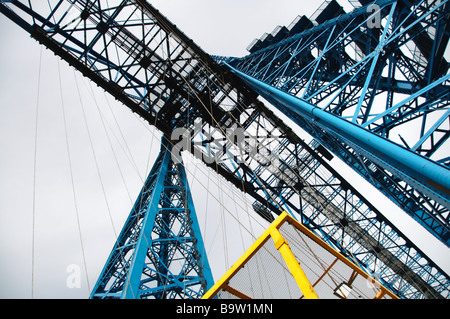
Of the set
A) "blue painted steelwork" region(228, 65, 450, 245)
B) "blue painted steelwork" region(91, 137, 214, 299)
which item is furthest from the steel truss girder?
"blue painted steelwork" region(91, 137, 214, 299)

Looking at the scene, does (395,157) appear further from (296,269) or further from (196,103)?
(196,103)

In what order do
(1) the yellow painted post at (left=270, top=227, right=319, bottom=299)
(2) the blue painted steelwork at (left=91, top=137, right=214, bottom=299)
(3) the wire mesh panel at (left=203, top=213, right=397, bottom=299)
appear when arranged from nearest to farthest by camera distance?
(1) the yellow painted post at (left=270, top=227, right=319, bottom=299) < (3) the wire mesh panel at (left=203, top=213, right=397, bottom=299) < (2) the blue painted steelwork at (left=91, top=137, right=214, bottom=299)

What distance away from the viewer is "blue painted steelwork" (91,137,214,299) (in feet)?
28.6

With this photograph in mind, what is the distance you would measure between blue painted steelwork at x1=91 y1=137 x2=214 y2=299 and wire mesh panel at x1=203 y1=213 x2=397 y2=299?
424 centimetres

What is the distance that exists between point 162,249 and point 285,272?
22.4 feet

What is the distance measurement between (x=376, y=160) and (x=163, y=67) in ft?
32.0

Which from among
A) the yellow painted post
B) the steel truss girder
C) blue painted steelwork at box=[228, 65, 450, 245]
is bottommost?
the yellow painted post

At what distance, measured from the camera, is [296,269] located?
313 cm

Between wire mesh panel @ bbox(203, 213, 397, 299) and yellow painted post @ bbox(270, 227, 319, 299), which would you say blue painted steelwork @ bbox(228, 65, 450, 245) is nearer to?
wire mesh panel @ bbox(203, 213, 397, 299)

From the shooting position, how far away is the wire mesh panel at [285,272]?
4090 mm

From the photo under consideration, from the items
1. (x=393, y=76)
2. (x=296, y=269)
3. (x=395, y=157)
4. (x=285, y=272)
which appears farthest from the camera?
(x=393, y=76)

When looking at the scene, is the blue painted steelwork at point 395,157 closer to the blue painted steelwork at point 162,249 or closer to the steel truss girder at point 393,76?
the steel truss girder at point 393,76

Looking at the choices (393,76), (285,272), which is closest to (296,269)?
(285,272)
